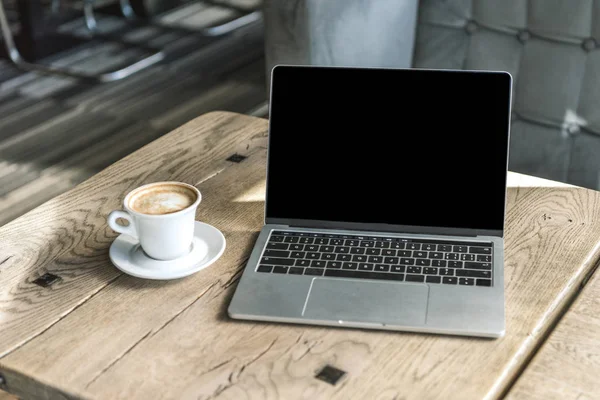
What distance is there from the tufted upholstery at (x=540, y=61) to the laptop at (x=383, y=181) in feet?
2.53

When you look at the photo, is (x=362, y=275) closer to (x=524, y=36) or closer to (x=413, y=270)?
(x=413, y=270)

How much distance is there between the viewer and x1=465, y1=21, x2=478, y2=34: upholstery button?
1.71m

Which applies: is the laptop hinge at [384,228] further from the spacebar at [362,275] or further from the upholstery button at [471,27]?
the upholstery button at [471,27]

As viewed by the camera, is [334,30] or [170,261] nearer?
[170,261]

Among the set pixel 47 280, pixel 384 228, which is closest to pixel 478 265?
pixel 384 228

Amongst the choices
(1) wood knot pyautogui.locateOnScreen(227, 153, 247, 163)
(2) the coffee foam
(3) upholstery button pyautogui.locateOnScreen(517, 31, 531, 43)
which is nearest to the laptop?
(2) the coffee foam

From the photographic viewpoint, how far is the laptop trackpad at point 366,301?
31.2 inches

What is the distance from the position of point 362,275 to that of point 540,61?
97cm

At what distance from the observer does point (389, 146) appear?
954mm

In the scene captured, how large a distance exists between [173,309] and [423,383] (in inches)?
11.0

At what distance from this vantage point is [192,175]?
44.8 inches

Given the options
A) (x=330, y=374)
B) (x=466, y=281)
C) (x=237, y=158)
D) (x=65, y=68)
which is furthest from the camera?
(x=65, y=68)

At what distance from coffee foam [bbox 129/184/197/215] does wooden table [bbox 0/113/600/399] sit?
8 centimetres

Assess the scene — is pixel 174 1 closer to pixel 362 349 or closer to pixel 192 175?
pixel 192 175
